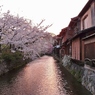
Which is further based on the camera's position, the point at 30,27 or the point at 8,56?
the point at 8,56

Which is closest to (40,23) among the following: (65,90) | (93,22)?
(65,90)

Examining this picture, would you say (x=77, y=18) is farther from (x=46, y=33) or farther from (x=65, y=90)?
(x=65, y=90)

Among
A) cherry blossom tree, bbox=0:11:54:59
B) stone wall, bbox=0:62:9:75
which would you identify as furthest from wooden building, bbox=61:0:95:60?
stone wall, bbox=0:62:9:75

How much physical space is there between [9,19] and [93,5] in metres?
9.66

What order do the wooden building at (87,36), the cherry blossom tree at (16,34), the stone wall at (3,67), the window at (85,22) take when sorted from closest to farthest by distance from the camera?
the cherry blossom tree at (16,34)
the wooden building at (87,36)
the window at (85,22)
the stone wall at (3,67)

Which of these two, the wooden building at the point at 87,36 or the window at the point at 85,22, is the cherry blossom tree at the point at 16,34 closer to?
the wooden building at the point at 87,36

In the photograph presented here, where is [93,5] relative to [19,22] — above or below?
above

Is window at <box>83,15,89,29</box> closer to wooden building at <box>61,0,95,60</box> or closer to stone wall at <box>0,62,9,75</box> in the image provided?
wooden building at <box>61,0,95,60</box>

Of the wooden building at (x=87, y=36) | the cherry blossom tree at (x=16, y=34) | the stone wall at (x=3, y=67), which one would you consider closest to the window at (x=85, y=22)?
the wooden building at (x=87, y=36)

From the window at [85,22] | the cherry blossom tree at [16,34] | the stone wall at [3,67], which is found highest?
the window at [85,22]

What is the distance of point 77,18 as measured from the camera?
25359mm

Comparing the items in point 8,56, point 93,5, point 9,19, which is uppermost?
point 93,5

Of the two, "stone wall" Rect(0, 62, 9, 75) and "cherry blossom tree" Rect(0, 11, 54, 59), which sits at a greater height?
"cherry blossom tree" Rect(0, 11, 54, 59)

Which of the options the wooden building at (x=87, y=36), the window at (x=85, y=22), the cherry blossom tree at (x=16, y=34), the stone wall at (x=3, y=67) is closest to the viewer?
the cherry blossom tree at (x=16, y=34)
